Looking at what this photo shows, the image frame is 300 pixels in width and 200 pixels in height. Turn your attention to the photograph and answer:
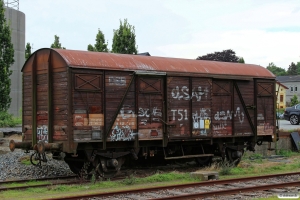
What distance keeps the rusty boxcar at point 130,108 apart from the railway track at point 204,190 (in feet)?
7.60

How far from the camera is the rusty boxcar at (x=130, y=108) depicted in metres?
11.4

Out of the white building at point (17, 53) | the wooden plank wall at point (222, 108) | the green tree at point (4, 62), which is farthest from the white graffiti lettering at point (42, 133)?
the white building at point (17, 53)

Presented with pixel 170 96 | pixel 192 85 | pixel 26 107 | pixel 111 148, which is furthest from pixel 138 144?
pixel 26 107

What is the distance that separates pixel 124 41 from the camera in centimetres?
3030

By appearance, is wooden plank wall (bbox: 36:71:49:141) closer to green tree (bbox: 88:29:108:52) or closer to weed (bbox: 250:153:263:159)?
weed (bbox: 250:153:263:159)

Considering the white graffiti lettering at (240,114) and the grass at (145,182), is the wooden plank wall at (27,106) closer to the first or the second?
the grass at (145,182)

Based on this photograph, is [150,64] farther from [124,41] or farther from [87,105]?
[124,41]

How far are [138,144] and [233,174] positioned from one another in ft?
11.0

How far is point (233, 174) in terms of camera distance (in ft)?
43.8

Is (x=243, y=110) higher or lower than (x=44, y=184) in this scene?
higher

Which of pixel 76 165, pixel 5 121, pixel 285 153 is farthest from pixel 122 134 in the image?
pixel 5 121

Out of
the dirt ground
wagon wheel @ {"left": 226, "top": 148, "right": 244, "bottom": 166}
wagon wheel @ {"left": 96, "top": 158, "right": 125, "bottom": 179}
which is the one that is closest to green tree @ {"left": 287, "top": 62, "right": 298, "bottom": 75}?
the dirt ground

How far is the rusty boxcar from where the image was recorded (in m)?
11.4

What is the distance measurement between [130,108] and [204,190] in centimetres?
348
